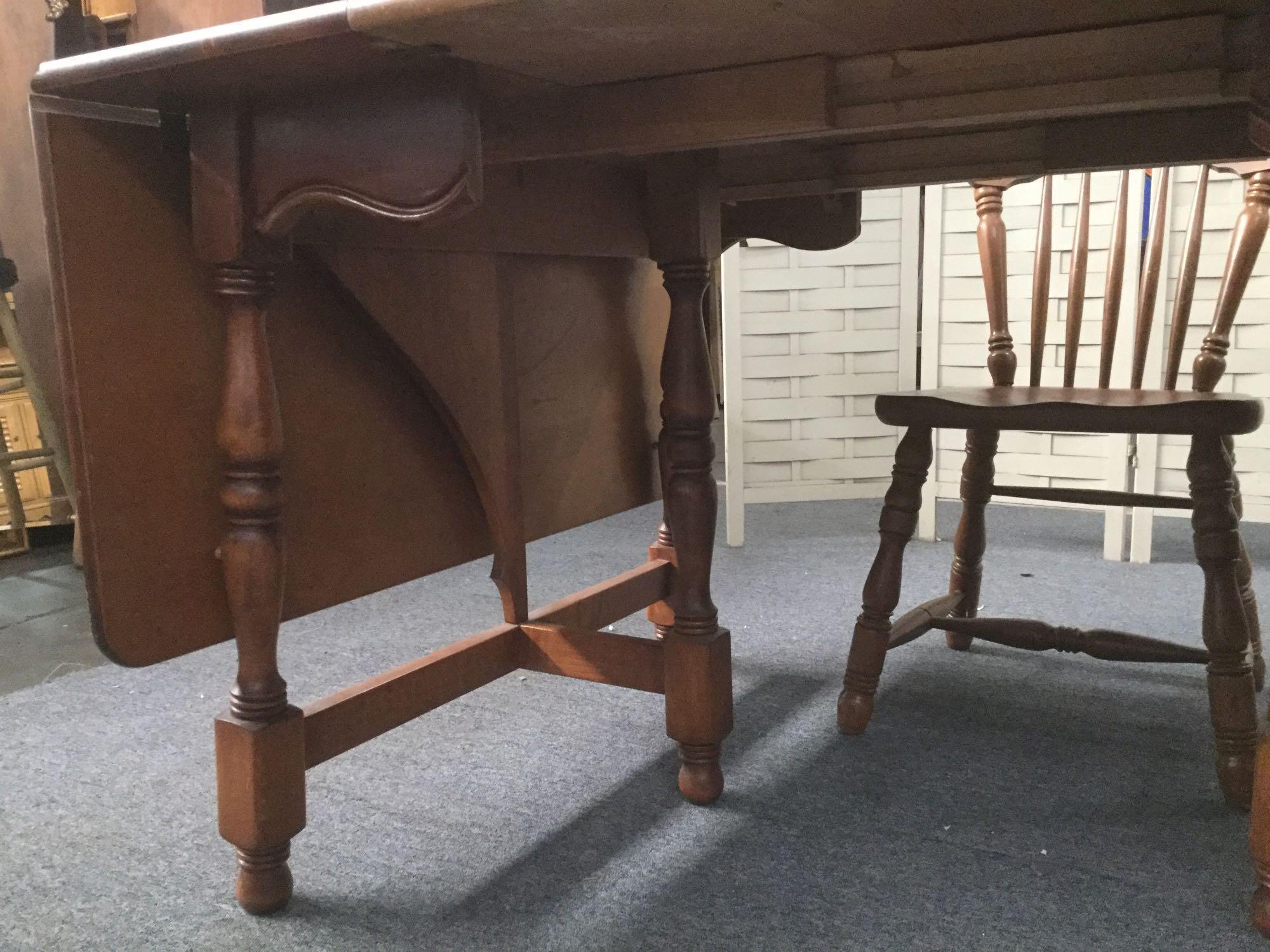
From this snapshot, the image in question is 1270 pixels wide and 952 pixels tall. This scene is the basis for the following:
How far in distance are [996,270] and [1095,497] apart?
0.38 m

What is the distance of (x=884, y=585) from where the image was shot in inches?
54.5

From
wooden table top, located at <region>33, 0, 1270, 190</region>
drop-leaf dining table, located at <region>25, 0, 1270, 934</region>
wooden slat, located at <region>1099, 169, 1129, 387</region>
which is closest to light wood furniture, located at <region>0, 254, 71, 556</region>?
drop-leaf dining table, located at <region>25, 0, 1270, 934</region>

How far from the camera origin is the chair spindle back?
4.80ft

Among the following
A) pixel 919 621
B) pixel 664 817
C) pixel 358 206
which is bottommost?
pixel 664 817

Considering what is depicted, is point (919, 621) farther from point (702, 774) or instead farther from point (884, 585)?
point (702, 774)

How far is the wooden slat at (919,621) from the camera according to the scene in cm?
146

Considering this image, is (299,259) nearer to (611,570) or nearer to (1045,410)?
(1045,410)

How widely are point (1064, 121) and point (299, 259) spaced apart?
89 centimetres

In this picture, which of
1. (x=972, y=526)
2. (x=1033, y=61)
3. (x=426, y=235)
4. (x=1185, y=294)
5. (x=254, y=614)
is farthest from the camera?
(x=972, y=526)

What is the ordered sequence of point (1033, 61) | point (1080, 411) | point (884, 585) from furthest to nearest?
point (884, 585) → point (1080, 411) → point (1033, 61)

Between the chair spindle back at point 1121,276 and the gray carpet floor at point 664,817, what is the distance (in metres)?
0.47

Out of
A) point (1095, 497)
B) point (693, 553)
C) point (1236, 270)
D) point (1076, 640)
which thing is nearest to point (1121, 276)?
point (1236, 270)

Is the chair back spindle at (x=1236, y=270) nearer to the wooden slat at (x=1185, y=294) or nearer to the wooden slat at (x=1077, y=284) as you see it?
the wooden slat at (x=1185, y=294)

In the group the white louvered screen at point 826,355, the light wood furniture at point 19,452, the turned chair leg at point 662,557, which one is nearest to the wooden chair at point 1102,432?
the turned chair leg at point 662,557
